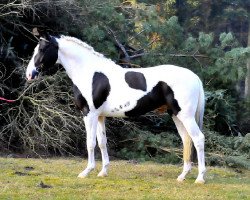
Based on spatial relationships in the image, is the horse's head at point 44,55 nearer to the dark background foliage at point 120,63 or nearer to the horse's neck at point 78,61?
the horse's neck at point 78,61

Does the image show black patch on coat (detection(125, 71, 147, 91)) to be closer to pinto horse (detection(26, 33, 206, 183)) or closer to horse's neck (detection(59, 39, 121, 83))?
pinto horse (detection(26, 33, 206, 183))

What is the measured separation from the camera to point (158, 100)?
22.1ft

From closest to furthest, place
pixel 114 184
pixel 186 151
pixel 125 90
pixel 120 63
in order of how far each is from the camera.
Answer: pixel 114 184, pixel 125 90, pixel 186 151, pixel 120 63

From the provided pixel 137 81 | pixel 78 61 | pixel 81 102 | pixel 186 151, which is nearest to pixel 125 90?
pixel 137 81

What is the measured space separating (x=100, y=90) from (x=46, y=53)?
0.90 meters

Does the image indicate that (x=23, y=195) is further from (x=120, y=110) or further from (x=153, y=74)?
(x=153, y=74)

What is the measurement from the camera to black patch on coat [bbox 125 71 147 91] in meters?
6.71

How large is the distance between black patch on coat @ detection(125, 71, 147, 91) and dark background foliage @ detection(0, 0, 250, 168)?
323 cm

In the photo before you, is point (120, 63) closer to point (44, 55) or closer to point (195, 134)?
point (44, 55)

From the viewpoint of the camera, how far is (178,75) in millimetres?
6652

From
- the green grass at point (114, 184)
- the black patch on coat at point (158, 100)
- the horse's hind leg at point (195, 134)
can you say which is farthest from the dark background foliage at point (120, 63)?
the black patch on coat at point (158, 100)

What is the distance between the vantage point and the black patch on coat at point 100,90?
6695 millimetres

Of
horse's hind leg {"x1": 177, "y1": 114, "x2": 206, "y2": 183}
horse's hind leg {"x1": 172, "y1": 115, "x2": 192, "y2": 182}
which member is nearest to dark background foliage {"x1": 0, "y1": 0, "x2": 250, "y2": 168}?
horse's hind leg {"x1": 172, "y1": 115, "x2": 192, "y2": 182}

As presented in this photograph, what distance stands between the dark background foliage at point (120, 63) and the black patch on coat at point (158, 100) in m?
3.22
